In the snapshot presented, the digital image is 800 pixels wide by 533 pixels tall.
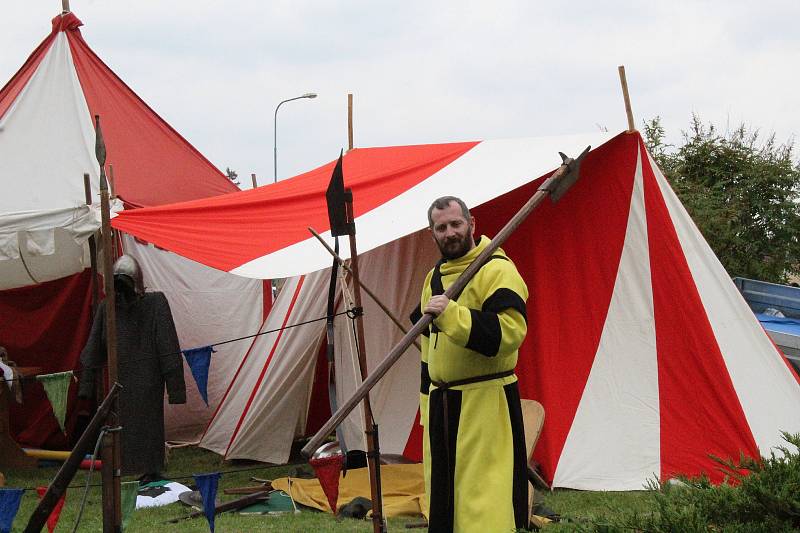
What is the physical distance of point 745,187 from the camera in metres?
8.38

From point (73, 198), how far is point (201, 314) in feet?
5.99

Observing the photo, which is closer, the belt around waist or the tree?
the belt around waist

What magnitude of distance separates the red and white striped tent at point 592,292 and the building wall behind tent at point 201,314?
2.27m

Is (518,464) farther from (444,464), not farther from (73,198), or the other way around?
(73,198)

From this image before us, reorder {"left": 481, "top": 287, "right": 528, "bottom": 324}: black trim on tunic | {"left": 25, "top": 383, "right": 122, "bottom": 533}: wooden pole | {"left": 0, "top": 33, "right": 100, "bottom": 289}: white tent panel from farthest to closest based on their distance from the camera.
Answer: {"left": 0, "top": 33, "right": 100, "bottom": 289}: white tent panel, {"left": 481, "top": 287, "right": 528, "bottom": 324}: black trim on tunic, {"left": 25, "top": 383, "right": 122, "bottom": 533}: wooden pole

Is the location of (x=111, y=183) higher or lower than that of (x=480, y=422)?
higher

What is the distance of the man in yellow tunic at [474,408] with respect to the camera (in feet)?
9.27

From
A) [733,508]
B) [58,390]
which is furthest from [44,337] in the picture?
[733,508]

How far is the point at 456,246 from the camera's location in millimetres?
2967

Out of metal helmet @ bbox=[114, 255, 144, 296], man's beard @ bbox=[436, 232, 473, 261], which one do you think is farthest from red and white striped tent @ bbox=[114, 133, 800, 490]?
man's beard @ bbox=[436, 232, 473, 261]

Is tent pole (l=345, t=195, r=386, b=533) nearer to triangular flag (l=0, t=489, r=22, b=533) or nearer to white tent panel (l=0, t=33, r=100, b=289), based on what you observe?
triangular flag (l=0, t=489, r=22, b=533)

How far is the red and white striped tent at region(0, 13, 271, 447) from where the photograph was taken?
5758 millimetres

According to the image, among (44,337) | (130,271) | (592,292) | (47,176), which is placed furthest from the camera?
(44,337)

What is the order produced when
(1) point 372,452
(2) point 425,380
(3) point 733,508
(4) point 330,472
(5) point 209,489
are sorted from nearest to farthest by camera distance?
1. (3) point 733,508
2. (1) point 372,452
3. (2) point 425,380
4. (5) point 209,489
5. (4) point 330,472
